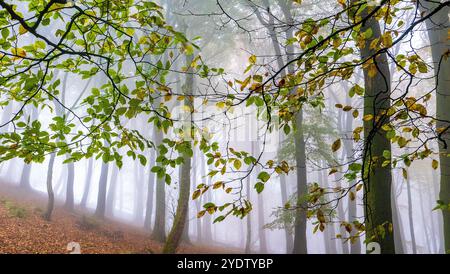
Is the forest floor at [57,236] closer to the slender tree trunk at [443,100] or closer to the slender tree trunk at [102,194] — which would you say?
the slender tree trunk at [102,194]

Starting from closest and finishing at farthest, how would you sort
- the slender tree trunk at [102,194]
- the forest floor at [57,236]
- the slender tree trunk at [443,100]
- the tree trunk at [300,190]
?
1. the slender tree trunk at [443,100]
2. the forest floor at [57,236]
3. the tree trunk at [300,190]
4. the slender tree trunk at [102,194]

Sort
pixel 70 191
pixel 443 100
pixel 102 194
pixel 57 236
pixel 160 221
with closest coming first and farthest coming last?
pixel 443 100
pixel 57 236
pixel 160 221
pixel 70 191
pixel 102 194

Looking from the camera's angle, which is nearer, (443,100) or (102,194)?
(443,100)

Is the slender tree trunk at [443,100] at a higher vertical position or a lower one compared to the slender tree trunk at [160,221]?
higher

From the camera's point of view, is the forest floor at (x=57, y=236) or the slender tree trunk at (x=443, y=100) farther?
the forest floor at (x=57, y=236)

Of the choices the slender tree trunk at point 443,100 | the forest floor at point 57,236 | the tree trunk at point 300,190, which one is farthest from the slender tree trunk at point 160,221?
the slender tree trunk at point 443,100

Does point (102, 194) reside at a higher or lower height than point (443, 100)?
lower

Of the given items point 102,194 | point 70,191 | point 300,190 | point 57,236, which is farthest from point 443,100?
A: point 70,191

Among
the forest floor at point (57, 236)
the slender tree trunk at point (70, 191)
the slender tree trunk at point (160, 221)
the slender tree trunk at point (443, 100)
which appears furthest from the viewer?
the slender tree trunk at point (70, 191)

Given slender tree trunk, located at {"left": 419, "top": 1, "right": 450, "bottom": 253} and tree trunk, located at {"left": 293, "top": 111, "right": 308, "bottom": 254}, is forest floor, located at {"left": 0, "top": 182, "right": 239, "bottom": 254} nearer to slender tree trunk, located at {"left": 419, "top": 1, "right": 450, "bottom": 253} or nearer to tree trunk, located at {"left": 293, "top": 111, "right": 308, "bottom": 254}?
tree trunk, located at {"left": 293, "top": 111, "right": 308, "bottom": 254}

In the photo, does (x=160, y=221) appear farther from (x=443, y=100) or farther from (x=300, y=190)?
(x=443, y=100)

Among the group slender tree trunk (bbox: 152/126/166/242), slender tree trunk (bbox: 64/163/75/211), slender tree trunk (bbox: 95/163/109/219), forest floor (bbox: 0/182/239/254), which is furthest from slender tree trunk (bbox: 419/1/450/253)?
slender tree trunk (bbox: 64/163/75/211)
